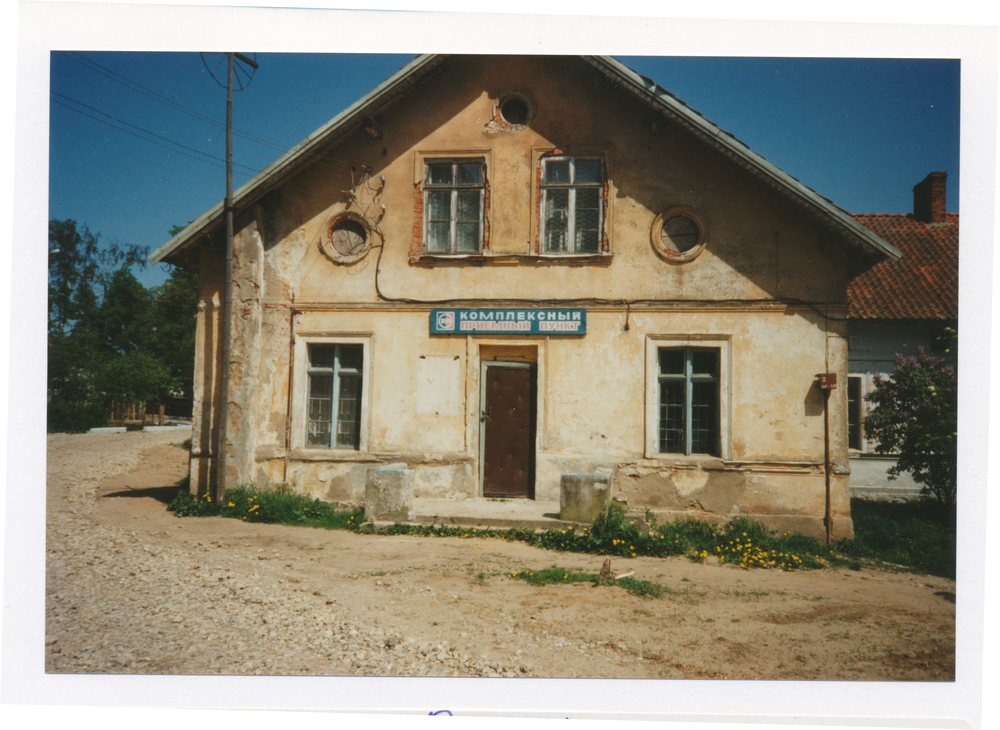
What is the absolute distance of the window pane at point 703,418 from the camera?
689 cm

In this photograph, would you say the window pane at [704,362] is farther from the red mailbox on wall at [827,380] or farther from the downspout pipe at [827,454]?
the downspout pipe at [827,454]

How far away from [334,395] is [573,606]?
4536mm

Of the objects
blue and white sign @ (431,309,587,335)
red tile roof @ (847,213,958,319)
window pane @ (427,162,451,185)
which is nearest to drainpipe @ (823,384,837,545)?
red tile roof @ (847,213,958,319)

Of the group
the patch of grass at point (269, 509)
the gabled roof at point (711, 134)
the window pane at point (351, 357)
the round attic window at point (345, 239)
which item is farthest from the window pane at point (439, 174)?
the patch of grass at point (269, 509)

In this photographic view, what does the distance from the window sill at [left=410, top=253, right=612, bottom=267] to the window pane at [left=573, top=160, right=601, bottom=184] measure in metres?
1.01

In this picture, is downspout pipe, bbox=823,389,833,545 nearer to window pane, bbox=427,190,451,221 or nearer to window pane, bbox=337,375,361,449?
window pane, bbox=427,190,451,221

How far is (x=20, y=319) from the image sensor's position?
4.36 meters

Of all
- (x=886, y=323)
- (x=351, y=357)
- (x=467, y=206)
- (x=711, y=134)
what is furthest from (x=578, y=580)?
(x=886, y=323)

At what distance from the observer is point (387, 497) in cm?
640

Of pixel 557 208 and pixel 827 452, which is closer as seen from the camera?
pixel 827 452

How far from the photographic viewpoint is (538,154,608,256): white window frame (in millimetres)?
6953

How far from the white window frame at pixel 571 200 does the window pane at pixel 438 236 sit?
1296 millimetres

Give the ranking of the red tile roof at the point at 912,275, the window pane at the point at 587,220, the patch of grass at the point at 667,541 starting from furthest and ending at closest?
the window pane at the point at 587,220 < the patch of grass at the point at 667,541 < the red tile roof at the point at 912,275

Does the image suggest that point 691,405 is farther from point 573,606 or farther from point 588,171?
point 573,606
